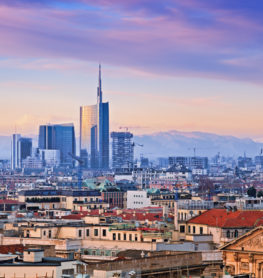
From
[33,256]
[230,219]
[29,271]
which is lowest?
[29,271]

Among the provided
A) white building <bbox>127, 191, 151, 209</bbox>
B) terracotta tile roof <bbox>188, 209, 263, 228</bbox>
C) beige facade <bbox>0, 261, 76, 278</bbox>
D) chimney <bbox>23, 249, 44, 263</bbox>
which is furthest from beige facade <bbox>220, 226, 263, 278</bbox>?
white building <bbox>127, 191, 151, 209</bbox>

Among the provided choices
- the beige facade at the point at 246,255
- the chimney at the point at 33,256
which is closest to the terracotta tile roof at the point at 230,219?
the beige facade at the point at 246,255

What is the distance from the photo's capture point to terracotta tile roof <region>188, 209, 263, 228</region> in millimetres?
71062

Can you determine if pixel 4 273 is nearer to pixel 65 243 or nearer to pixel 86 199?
pixel 65 243

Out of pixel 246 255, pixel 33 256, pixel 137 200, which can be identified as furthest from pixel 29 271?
pixel 137 200

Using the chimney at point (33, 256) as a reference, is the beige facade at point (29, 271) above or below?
below

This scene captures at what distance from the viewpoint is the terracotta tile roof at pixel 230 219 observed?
7106 centimetres

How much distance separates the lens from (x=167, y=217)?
95.0 m

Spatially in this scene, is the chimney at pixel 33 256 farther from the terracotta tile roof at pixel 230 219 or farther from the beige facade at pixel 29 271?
the terracotta tile roof at pixel 230 219

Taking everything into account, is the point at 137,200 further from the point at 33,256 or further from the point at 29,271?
the point at 29,271

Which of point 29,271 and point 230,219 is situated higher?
point 230,219

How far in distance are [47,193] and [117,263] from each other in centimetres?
12216

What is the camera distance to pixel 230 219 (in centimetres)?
7219

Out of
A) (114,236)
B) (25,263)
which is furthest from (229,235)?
(25,263)
